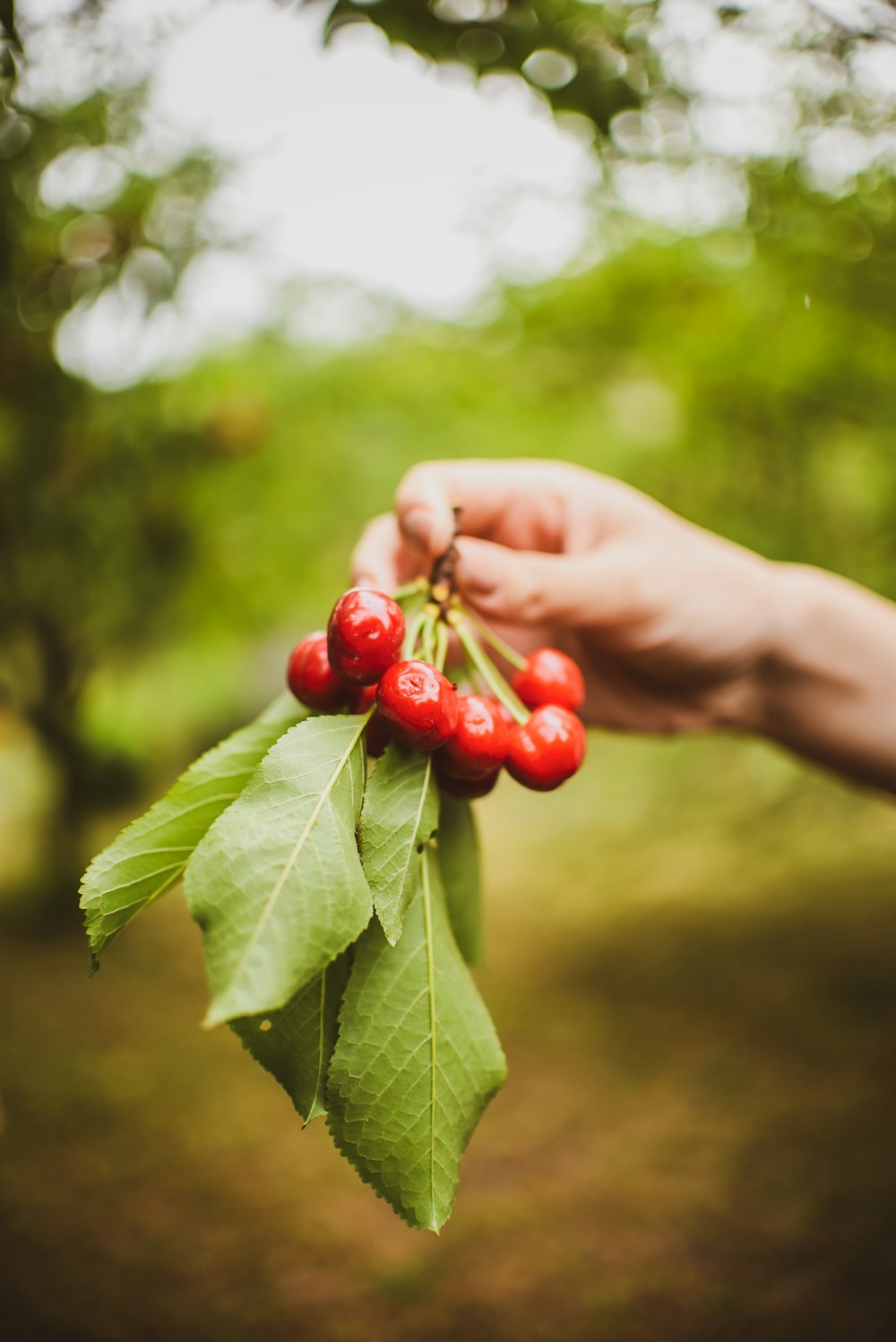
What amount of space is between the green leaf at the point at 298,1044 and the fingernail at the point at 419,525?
0.83m

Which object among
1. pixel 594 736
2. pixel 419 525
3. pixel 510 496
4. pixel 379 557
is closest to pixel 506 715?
pixel 419 525

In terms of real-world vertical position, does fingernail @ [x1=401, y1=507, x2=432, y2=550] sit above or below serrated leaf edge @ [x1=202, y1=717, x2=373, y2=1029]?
above

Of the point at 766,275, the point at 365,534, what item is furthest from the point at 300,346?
the point at 365,534

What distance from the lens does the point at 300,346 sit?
554cm

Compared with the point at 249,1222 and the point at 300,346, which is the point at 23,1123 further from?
the point at 300,346

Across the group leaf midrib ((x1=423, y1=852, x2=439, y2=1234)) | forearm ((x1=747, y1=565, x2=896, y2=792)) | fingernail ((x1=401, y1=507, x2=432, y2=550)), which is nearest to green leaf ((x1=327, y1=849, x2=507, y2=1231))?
leaf midrib ((x1=423, y1=852, x2=439, y2=1234))

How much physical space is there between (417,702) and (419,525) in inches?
25.2

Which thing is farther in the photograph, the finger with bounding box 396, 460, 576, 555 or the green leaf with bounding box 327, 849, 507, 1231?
the finger with bounding box 396, 460, 576, 555

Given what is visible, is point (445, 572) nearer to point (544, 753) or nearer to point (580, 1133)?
point (544, 753)

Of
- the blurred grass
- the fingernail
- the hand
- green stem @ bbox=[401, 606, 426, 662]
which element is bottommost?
the blurred grass

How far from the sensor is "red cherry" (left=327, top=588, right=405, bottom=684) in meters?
1.09

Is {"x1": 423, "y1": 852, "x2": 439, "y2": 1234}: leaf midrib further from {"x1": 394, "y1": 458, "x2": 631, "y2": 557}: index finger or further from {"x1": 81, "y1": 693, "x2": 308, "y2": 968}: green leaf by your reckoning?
{"x1": 394, "y1": 458, "x2": 631, "y2": 557}: index finger

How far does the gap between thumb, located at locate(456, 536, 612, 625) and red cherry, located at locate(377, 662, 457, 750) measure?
23.4 inches

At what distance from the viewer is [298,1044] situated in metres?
1.02
